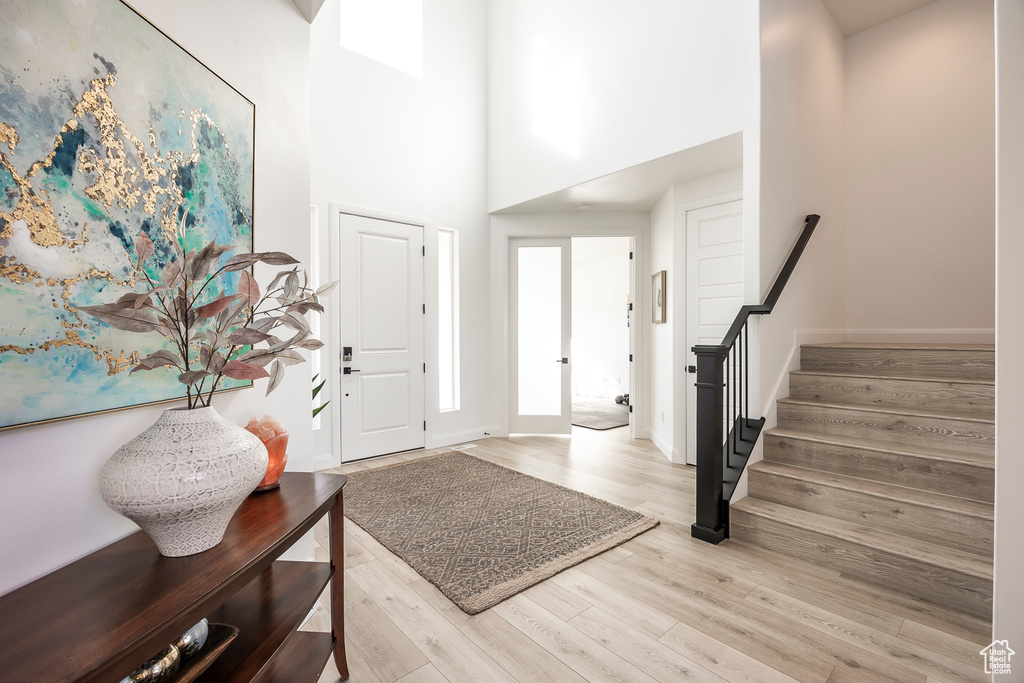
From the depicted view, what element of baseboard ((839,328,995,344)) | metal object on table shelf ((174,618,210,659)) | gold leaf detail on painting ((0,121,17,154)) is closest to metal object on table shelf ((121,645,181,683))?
metal object on table shelf ((174,618,210,659))

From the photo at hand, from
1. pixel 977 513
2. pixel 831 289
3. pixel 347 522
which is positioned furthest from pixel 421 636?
pixel 831 289

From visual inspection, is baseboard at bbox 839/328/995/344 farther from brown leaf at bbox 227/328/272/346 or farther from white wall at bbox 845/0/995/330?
brown leaf at bbox 227/328/272/346

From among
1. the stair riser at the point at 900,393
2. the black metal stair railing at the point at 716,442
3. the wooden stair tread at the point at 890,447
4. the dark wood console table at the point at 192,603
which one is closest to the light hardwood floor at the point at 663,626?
the black metal stair railing at the point at 716,442

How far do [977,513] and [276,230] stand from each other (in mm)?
3179

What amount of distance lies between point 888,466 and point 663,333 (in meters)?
2.20

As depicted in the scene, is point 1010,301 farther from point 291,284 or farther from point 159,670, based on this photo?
point 159,670

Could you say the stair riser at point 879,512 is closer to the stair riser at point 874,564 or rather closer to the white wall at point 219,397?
the stair riser at point 874,564

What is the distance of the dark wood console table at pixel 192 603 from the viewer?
742 mm

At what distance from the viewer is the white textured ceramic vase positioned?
931mm

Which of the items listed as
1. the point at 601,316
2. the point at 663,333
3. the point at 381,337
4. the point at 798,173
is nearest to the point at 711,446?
the point at 663,333

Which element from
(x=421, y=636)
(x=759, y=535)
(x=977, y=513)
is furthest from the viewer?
(x=759, y=535)

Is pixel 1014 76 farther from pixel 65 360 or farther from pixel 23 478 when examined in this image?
pixel 23 478

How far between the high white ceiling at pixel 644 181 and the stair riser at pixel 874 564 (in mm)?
2400

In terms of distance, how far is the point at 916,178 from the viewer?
385 centimetres
